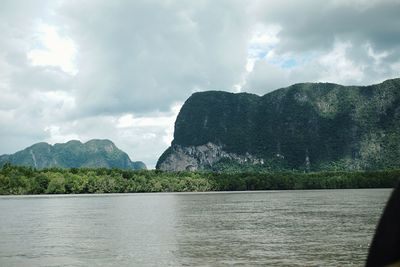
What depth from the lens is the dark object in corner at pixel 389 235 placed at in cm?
239

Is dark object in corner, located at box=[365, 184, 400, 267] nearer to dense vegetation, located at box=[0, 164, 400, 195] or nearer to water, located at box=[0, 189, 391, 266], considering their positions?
water, located at box=[0, 189, 391, 266]

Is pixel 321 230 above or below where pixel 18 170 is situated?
below

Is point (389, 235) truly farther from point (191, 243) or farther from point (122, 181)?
point (122, 181)

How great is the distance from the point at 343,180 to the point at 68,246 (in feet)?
564

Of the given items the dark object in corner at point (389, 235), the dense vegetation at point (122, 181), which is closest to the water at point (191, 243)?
the dark object in corner at point (389, 235)

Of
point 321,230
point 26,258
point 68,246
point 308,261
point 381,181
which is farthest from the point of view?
point 381,181

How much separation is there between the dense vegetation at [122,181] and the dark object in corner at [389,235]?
534ft

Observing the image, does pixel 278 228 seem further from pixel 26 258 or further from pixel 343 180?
pixel 343 180

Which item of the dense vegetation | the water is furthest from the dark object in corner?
the dense vegetation

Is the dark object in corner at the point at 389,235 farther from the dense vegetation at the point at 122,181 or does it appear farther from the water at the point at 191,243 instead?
the dense vegetation at the point at 122,181

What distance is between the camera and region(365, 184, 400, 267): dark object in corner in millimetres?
2387

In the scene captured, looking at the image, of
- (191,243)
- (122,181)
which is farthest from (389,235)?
(122,181)

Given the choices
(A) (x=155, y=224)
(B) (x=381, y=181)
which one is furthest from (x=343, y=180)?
(A) (x=155, y=224)

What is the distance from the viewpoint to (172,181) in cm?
18975
